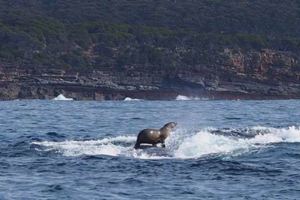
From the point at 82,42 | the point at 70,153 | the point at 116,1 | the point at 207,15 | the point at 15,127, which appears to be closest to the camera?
the point at 70,153

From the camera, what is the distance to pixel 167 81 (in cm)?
9462

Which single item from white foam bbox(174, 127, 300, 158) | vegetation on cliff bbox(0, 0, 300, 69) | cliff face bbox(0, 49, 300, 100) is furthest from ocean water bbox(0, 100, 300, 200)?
vegetation on cliff bbox(0, 0, 300, 69)

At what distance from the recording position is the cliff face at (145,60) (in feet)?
299

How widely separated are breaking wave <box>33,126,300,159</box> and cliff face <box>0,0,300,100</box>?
56.7 meters

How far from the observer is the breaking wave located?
2805 cm

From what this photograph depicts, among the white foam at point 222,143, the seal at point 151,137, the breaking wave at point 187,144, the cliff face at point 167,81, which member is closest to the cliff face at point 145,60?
the cliff face at point 167,81

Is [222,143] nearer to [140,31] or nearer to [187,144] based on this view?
[187,144]

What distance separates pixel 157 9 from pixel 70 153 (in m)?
99.2

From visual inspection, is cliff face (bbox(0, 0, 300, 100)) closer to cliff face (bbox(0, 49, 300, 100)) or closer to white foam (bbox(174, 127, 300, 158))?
cliff face (bbox(0, 49, 300, 100))

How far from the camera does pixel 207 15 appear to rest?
12312 cm

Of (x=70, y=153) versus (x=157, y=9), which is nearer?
(x=70, y=153)

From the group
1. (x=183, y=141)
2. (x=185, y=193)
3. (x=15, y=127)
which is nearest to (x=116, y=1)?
(x=15, y=127)

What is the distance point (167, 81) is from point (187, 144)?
6527 cm

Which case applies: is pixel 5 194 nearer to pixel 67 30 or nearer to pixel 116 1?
pixel 67 30
